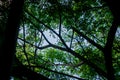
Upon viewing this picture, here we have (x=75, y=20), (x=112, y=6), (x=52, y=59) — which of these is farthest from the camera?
(x=52, y=59)

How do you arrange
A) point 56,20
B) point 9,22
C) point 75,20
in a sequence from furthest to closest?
1. point 56,20
2. point 75,20
3. point 9,22

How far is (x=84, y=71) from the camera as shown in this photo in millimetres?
11914

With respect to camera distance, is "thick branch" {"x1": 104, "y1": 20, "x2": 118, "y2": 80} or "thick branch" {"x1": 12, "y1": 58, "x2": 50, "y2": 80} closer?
"thick branch" {"x1": 12, "y1": 58, "x2": 50, "y2": 80}

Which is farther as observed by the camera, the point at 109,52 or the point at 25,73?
the point at 109,52

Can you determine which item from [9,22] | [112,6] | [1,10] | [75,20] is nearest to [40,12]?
[75,20]

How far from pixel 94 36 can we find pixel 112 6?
5.93 m

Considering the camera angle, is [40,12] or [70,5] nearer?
[70,5]

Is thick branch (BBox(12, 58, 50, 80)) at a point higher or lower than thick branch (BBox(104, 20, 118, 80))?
lower

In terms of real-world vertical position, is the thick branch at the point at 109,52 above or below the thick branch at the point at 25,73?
above

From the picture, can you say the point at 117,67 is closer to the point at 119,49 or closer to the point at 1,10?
the point at 119,49

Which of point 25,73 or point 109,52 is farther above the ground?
point 109,52

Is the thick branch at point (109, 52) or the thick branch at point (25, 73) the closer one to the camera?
the thick branch at point (25, 73)

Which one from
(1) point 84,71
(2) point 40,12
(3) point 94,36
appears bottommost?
(1) point 84,71

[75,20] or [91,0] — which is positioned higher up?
[91,0]
